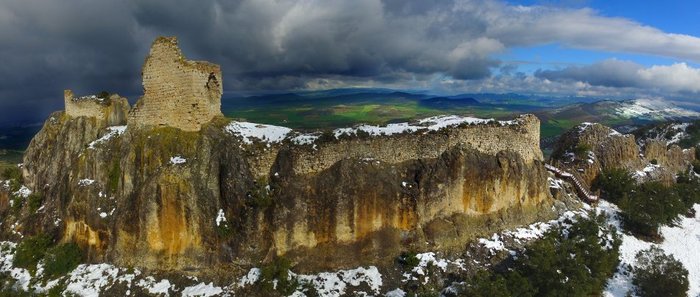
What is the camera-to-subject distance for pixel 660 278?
27.8 m

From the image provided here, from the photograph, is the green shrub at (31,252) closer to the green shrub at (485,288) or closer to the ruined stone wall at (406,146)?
the ruined stone wall at (406,146)

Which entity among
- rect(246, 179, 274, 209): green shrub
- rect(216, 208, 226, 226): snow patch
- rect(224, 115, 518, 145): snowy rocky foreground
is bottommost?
rect(216, 208, 226, 226): snow patch

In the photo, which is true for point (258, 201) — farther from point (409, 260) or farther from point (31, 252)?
point (31, 252)

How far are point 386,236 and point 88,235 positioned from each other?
20.5m

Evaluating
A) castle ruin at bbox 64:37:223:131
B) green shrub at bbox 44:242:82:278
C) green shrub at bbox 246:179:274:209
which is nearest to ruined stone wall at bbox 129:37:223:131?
castle ruin at bbox 64:37:223:131

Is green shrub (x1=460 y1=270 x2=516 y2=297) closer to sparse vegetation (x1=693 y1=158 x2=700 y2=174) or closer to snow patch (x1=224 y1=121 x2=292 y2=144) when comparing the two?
snow patch (x1=224 y1=121 x2=292 y2=144)

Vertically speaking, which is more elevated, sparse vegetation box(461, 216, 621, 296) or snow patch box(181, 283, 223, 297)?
sparse vegetation box(461, 216, 621, 296)

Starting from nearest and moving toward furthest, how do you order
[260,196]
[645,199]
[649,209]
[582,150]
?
[260,196] → [649,209] → [645,199] → [582,150]

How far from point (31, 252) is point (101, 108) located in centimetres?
1154

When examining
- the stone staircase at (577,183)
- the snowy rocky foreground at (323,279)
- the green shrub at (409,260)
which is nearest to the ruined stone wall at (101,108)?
the snowy rocky foreground at (323,279)

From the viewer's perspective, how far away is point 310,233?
27.5 metres

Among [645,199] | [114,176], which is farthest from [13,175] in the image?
[645,199]

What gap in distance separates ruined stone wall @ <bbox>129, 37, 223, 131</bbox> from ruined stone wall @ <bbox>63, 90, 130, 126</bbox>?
5.53 meters

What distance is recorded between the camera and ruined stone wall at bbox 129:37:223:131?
2847 centimetres
